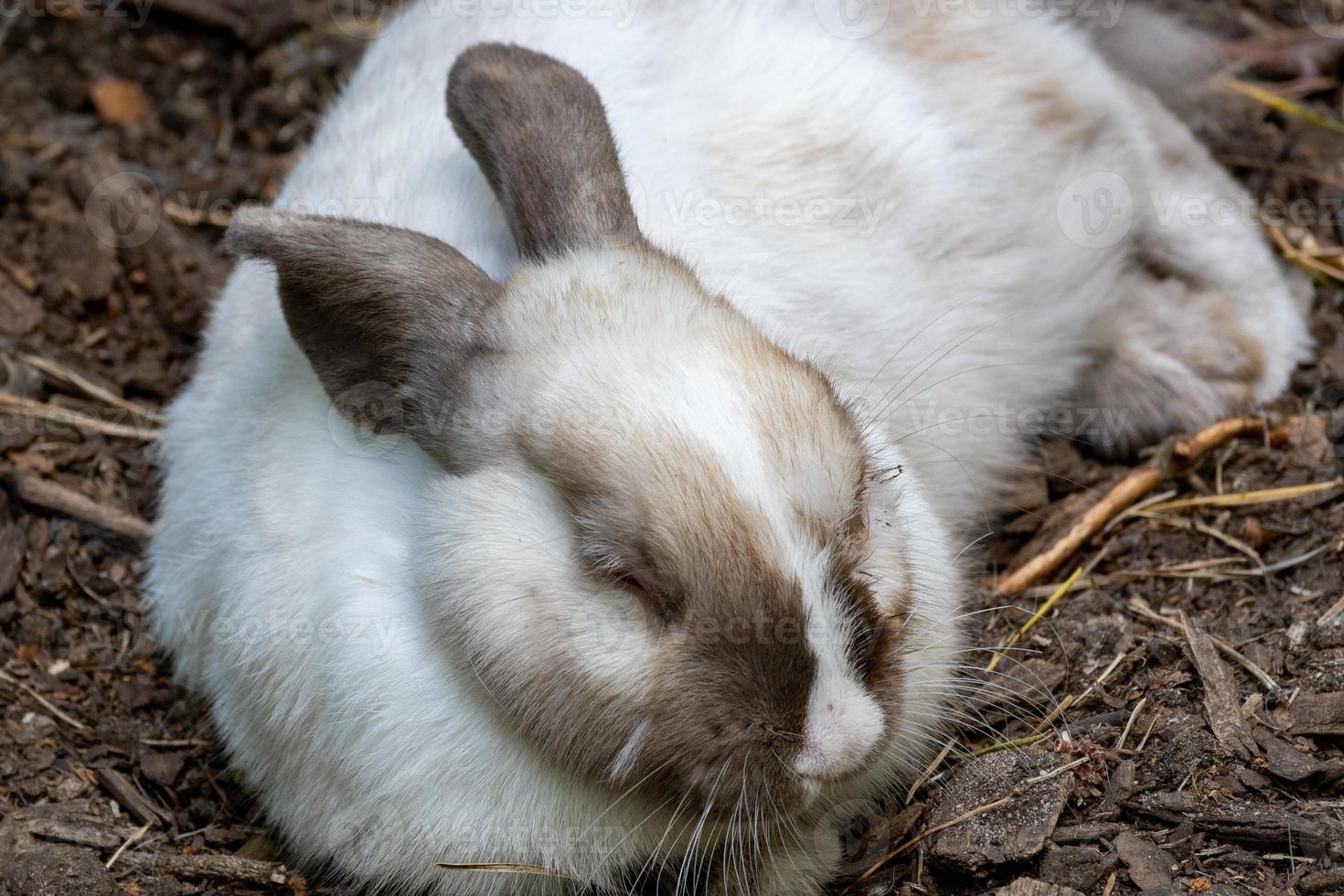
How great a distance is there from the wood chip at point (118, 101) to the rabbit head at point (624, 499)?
3.27 meters

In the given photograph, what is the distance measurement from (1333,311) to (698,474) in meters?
3.43

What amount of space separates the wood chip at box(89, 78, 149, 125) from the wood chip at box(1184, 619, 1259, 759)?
4.77 m

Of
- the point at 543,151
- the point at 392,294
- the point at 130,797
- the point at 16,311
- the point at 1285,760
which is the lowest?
the point at 130,797

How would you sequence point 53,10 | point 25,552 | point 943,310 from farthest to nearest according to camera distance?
point 53,10
point 25,552
point 943,310

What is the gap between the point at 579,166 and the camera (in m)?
3.43

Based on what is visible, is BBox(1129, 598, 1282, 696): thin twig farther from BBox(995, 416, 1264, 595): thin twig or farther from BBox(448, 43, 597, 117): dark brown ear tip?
BBox(448, 43, 597, 117): dark brown ear tip

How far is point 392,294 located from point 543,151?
1.69ft

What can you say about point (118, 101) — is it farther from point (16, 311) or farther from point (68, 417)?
point (68, 417)

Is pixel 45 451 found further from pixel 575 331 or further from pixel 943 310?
pixel 943 310

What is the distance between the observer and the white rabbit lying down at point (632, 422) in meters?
2.86

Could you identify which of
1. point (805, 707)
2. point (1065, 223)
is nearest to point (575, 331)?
point (805, 707)

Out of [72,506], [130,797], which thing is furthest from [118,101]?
[130,797]

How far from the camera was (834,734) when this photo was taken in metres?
2.81

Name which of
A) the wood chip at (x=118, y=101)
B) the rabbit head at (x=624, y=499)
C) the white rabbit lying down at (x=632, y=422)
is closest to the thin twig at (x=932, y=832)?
the white rabbit lying down at (x=632, y=422)
